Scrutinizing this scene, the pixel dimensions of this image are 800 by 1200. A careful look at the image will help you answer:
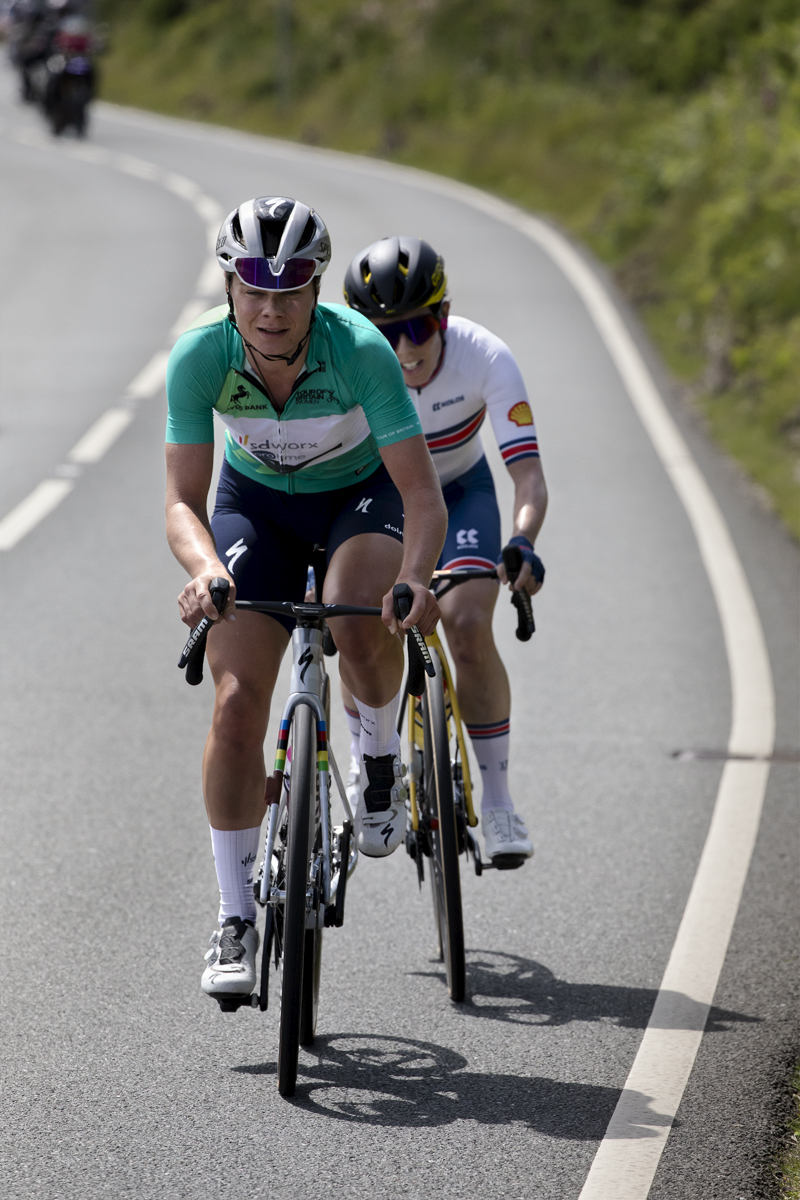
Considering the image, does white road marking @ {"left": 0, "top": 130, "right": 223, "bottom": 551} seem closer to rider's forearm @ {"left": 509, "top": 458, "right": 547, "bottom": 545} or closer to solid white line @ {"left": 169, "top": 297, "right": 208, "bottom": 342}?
solid white line @ {"left": 169, "top": 297, "right": 208, "bottom": 342}

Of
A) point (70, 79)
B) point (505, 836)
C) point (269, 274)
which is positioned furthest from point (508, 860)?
point (70, 79)

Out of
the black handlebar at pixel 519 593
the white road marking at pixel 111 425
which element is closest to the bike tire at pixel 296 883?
the black handlebar at pixel 519 593

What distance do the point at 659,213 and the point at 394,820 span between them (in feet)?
56.8

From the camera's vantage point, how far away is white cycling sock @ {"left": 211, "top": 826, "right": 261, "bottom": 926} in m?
4.09

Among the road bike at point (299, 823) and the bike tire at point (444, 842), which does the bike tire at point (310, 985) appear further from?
the bike tire at point (444, 842)

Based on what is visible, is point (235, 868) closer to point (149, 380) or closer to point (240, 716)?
point (240, 716)

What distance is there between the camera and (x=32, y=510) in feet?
33.2

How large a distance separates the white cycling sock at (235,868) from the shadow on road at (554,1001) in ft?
2.69

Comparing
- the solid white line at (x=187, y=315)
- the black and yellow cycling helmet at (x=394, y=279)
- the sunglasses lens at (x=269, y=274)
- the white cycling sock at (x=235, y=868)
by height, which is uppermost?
the solid white line at (x=187, y=315)

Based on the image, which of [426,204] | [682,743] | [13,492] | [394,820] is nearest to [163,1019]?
[394,820]

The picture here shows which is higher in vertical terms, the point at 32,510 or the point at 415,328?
the point at 32,510

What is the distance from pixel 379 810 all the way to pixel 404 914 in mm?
945

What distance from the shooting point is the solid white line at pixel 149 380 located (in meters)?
13.5

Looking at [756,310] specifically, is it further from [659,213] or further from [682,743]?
[682,743]
